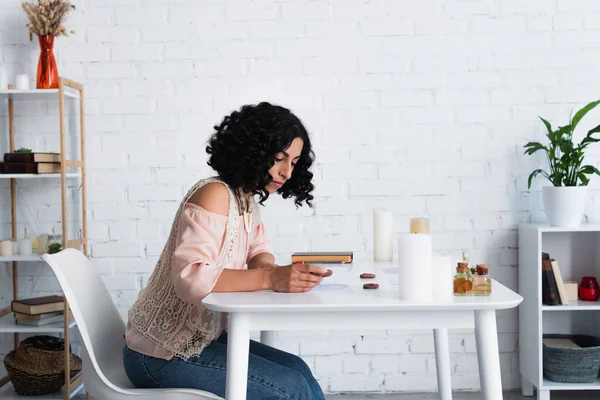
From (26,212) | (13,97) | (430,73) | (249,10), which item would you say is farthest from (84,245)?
(430,73)

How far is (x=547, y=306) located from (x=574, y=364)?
0.86ft

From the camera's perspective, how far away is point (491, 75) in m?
3.27

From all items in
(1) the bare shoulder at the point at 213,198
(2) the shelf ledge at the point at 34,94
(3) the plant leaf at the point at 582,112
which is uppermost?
(2) the shelf ledge at the point at 34,94

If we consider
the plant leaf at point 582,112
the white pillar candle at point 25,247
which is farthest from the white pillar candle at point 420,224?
the white pillar candle at point 25,247

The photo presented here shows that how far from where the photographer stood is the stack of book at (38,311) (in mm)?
3039

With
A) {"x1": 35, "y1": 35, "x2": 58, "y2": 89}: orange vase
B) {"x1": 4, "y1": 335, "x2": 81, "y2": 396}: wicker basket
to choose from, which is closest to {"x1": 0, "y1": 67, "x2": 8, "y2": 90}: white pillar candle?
{"x1": 35, "y1": 35, "x2": 58, "y2": 89}: orange vase

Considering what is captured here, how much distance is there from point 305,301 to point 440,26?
2.10m

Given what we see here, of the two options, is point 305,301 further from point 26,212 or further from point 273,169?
point 26,212

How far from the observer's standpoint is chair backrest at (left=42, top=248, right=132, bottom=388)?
1.77 metres

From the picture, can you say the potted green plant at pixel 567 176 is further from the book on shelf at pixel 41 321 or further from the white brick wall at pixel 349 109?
the book on shelf at pixel 41 321

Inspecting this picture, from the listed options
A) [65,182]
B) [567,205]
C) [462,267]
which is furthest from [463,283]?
[65,182]

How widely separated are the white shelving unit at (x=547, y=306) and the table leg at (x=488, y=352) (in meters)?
1.59

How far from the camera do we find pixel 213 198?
1777 mm

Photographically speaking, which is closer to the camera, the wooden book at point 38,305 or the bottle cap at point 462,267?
the bottle cap at point 462,267
